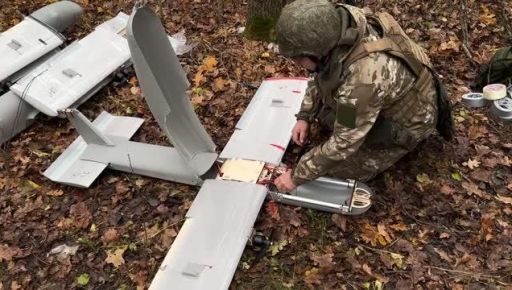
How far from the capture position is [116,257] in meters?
3.50

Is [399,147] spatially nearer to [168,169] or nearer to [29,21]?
[168,169]

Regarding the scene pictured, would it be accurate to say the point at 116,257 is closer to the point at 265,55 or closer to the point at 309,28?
the point at 309,28

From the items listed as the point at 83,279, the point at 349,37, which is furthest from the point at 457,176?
the point at 83,279

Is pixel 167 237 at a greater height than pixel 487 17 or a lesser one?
lesser

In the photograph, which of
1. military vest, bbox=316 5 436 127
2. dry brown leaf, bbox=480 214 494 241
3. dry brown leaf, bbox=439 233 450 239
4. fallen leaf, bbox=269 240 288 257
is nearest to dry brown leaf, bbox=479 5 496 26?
military vest, bbox=316 5 436 127

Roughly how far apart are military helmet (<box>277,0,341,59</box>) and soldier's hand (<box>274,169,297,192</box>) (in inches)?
38.5

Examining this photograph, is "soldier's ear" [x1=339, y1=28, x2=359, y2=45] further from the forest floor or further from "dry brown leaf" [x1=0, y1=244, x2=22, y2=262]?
"dry brown leaf" [x1=0, y1=244, x2=22, y2=262]

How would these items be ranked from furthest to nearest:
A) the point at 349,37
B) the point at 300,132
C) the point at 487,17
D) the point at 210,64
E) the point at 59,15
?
the point at 487,17
the point at 59,15
the point at 210,64
the point at 300,132
the point at 349,37

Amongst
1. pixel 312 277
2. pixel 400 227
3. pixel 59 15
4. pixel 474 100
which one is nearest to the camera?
pixel 312 277

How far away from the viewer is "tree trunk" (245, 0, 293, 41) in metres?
5.05

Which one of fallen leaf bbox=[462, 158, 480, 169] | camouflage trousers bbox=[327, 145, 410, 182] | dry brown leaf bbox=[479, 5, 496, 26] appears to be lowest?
fallen leaf bbox=[462, 158, 480, 169]

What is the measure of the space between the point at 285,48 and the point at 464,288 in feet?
6.71

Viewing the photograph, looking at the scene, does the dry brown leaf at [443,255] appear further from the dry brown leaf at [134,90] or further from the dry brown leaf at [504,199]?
the dry brown leaf at [134,90]

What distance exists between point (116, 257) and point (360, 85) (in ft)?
7.24
